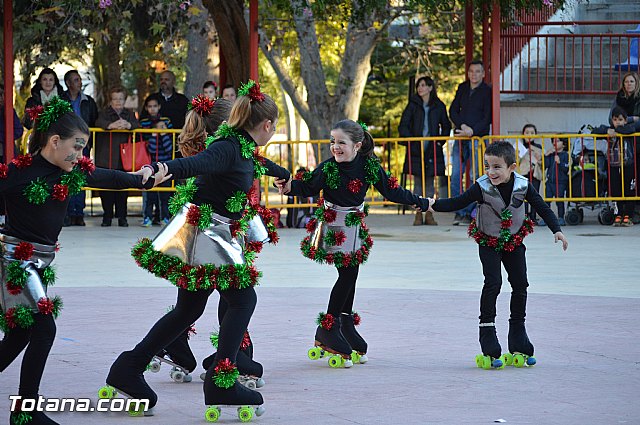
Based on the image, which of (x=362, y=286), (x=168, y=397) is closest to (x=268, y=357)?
(x=168, y=397)

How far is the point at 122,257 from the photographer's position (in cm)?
1302

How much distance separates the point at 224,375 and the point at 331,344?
1532mm

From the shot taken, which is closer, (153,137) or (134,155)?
(134,155)

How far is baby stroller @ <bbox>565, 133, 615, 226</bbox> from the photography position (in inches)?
660

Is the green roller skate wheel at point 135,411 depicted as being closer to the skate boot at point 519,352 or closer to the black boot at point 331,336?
the black boot at point 331,336

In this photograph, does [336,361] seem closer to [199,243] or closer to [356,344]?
[356,344]

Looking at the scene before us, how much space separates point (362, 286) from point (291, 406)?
4730 mm

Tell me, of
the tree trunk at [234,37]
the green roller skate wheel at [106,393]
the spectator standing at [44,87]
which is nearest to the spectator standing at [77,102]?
the spectator standing at [44,87]

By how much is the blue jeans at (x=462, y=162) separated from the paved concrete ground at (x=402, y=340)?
2.83m

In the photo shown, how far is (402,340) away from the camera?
793 centimetres

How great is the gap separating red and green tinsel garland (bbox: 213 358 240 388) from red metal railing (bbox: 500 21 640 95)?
1368 centimetres

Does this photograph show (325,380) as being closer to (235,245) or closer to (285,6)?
(235,245)

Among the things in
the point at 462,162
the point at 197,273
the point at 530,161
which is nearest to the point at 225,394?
the point at 197,273

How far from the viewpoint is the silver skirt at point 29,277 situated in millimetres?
5523
